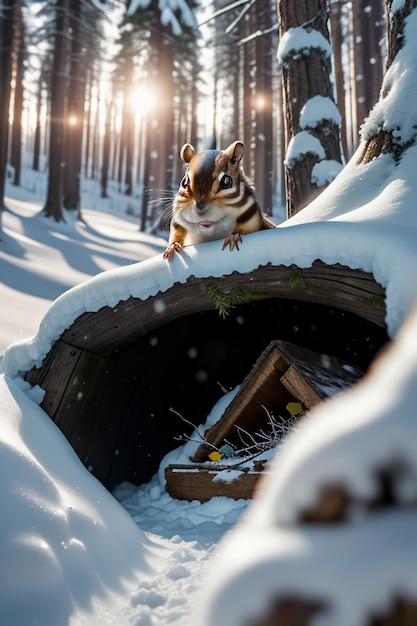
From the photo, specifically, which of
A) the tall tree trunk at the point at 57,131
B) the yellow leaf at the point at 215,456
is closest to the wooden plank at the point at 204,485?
the yellow leaf at the point at 215,456

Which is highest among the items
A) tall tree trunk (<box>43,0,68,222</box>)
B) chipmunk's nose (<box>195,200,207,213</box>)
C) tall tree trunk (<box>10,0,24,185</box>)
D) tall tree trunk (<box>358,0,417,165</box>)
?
tall tree trunk (<box>10,0,24,185</box>)

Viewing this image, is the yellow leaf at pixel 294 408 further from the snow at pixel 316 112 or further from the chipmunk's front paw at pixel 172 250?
the snow at pixel 316 112

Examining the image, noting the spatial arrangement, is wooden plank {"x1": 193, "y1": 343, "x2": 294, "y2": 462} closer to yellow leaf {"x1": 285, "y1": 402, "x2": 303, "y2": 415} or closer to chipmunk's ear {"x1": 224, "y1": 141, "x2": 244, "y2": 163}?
yellow leaf {"x1": 285, "y1": 402, "x2": 303, "y2": 415}

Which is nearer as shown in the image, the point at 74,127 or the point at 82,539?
the point at 82,539

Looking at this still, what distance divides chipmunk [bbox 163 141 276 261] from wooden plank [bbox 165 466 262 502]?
1.63m

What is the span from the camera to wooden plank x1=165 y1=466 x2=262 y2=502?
3.82m

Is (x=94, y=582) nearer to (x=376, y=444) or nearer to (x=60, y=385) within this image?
(x=60, y=385)

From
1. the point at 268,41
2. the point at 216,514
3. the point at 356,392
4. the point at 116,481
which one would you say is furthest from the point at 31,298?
the point at 268,41

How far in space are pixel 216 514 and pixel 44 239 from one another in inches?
508

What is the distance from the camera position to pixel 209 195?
A: 10.2 feet

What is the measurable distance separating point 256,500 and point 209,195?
7.85ft

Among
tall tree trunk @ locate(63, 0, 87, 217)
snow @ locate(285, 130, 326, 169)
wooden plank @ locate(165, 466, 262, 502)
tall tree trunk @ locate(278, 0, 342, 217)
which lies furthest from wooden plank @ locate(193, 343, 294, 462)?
tall tree trunk @ locate(63, 0, 87, 217)

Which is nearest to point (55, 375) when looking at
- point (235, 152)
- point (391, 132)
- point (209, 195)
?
point (209, 195)

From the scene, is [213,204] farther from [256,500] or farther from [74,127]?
[74,127]
